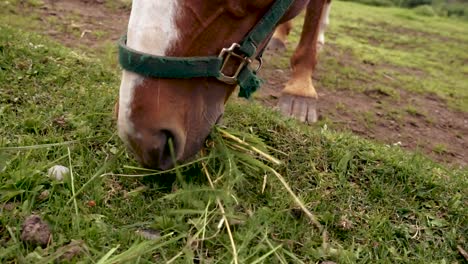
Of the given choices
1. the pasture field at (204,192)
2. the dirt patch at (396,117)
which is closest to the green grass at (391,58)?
the dirt patch at (396,117)

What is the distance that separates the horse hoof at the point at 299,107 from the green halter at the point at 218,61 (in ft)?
4.46

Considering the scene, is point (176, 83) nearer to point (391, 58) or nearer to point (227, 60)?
point (227, 60)

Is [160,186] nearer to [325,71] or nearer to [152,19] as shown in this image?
[152,19]

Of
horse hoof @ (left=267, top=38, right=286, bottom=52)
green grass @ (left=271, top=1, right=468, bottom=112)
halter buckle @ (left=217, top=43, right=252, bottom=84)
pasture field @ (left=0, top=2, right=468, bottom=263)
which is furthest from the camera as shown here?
horse hoof @ (left=267, top=38, right=286, bottom=52)

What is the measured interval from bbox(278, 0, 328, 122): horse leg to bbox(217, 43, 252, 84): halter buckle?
1568 millimetres

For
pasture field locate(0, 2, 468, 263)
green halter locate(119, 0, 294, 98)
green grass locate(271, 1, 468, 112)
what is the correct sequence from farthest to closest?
green grass locate(271, 1, 468, 112) < green halter locate(119, 0, 294, 98) < pasture field locate(0, 2, 468, 263)

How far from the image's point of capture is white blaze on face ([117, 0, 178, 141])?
1744 mm

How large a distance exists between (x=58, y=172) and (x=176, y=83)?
1.71 ft

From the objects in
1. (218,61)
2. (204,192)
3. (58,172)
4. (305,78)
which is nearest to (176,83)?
(218,61)

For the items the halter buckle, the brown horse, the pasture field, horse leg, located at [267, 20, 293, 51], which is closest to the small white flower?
the pasture field

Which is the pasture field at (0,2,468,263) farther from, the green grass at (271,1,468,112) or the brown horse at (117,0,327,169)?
the green grass at (271,1,468,112)

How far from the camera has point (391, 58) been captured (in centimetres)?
606

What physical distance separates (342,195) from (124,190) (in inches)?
34.1

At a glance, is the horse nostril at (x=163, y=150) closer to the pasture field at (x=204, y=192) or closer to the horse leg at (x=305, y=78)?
the pasture field at (x=204, y=192)
